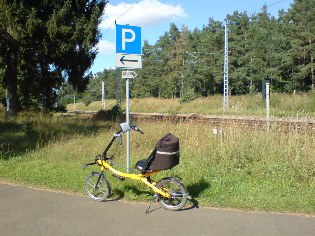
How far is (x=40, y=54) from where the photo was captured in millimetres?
18969

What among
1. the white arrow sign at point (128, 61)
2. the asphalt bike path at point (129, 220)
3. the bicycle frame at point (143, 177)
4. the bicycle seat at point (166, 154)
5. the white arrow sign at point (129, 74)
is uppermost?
the white arrow sign at point (128, 61)

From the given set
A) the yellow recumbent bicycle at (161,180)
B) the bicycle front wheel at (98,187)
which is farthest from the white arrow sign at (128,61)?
the bicycle front wheel at (98,187)

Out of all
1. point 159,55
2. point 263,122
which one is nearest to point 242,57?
point 159,55

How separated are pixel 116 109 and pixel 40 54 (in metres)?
7.57

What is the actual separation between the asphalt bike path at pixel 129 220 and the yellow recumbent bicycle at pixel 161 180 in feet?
0.57

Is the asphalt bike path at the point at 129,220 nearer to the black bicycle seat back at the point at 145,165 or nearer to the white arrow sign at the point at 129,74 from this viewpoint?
the black bicycle seat back at the point at 145,165

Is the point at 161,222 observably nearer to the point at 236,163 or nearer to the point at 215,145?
the point at 236,163

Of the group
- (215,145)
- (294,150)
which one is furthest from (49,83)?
(294,150)

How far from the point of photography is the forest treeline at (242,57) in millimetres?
57375

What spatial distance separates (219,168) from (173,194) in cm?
215

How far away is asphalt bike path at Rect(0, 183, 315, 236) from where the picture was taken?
4.81 metres

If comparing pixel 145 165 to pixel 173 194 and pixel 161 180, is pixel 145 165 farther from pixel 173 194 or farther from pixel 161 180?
pixel 173 194

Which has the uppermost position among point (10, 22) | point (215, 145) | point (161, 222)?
point (10, 22)

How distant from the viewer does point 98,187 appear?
634cm
